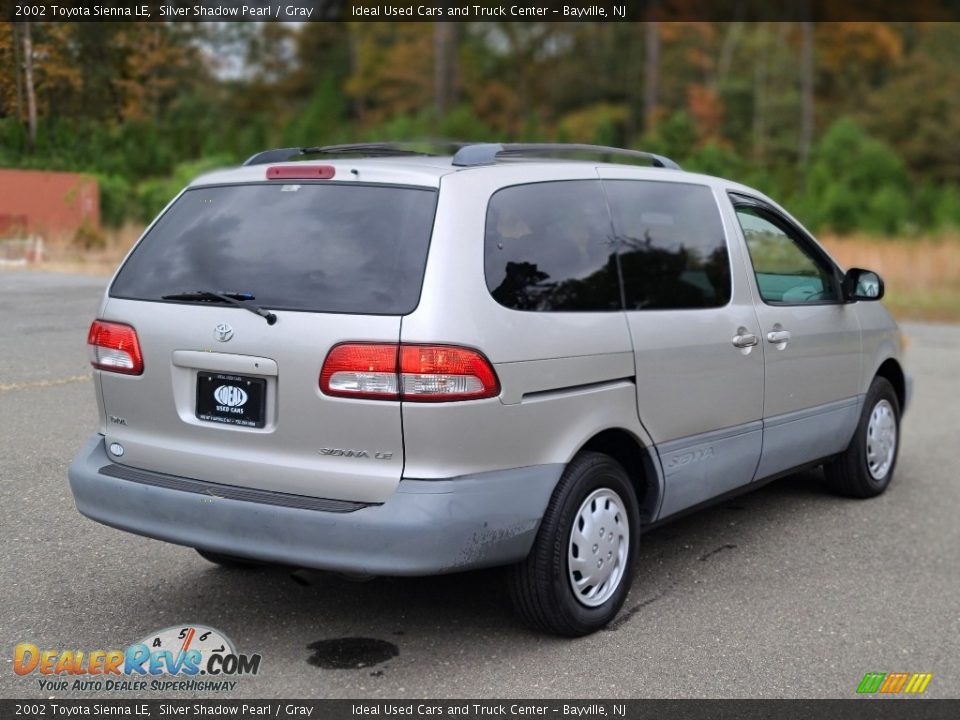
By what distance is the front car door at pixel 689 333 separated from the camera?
472cm

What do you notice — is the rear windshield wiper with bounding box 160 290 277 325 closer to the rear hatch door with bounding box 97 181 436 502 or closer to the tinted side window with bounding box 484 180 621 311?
the rear hatch door with bounding box 97 181 436 502

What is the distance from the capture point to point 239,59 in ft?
52.4

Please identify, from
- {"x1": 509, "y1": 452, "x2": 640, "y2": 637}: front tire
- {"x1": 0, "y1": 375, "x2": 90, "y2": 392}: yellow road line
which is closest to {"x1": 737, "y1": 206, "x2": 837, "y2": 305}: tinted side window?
{"x1": 509, "y1": 452, "x2": 640, "y2": 637}: front tire

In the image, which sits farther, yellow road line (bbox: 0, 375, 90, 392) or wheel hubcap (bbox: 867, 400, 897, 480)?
wheel hubcap (bbox: 867, 400, 897, 480)

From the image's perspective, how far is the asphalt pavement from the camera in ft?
13.3

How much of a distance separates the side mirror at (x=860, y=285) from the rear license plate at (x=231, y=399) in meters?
3.59

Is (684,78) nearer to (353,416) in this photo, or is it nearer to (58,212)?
(58,212)

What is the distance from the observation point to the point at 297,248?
4.06 meters

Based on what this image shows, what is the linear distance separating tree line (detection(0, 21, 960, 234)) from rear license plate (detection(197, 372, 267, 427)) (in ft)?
12.1

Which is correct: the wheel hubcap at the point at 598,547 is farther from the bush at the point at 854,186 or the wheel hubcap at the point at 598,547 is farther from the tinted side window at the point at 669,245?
the bush at the point at 854,186

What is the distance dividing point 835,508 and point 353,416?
12.4 ft

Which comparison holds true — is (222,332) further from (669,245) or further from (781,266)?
(781,266)

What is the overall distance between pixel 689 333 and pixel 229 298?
2.00 metres

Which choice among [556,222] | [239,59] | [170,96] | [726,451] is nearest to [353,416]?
[556,222]
